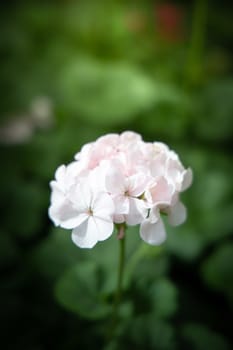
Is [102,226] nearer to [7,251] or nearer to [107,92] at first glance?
[7,251]

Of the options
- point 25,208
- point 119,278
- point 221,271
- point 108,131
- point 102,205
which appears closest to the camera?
point 102,205

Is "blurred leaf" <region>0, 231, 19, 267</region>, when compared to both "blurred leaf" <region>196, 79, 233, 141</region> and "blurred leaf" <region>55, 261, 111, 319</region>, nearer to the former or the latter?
"blurred leaf" <region>55, 261, 111, 319</region>

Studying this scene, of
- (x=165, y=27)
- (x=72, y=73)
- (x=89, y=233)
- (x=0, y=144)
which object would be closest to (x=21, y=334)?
(x=89, y=233)

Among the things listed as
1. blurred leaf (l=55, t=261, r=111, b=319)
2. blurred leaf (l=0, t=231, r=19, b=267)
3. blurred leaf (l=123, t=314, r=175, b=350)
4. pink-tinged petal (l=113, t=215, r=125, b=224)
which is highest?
blurred leaf (l=0, t=231, r=19, b=267)

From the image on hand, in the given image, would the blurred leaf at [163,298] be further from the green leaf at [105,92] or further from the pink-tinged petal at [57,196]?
the green leaf at [105,92]

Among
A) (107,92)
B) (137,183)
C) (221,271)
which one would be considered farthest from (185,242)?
(107,92)

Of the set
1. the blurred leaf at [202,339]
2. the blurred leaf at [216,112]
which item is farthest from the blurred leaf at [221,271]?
the blurred leaf at [216,112]

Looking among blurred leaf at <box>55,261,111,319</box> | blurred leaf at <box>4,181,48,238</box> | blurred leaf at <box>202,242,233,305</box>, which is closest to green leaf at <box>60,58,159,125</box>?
blurred leaf at <box>4,181,48,238</box>
